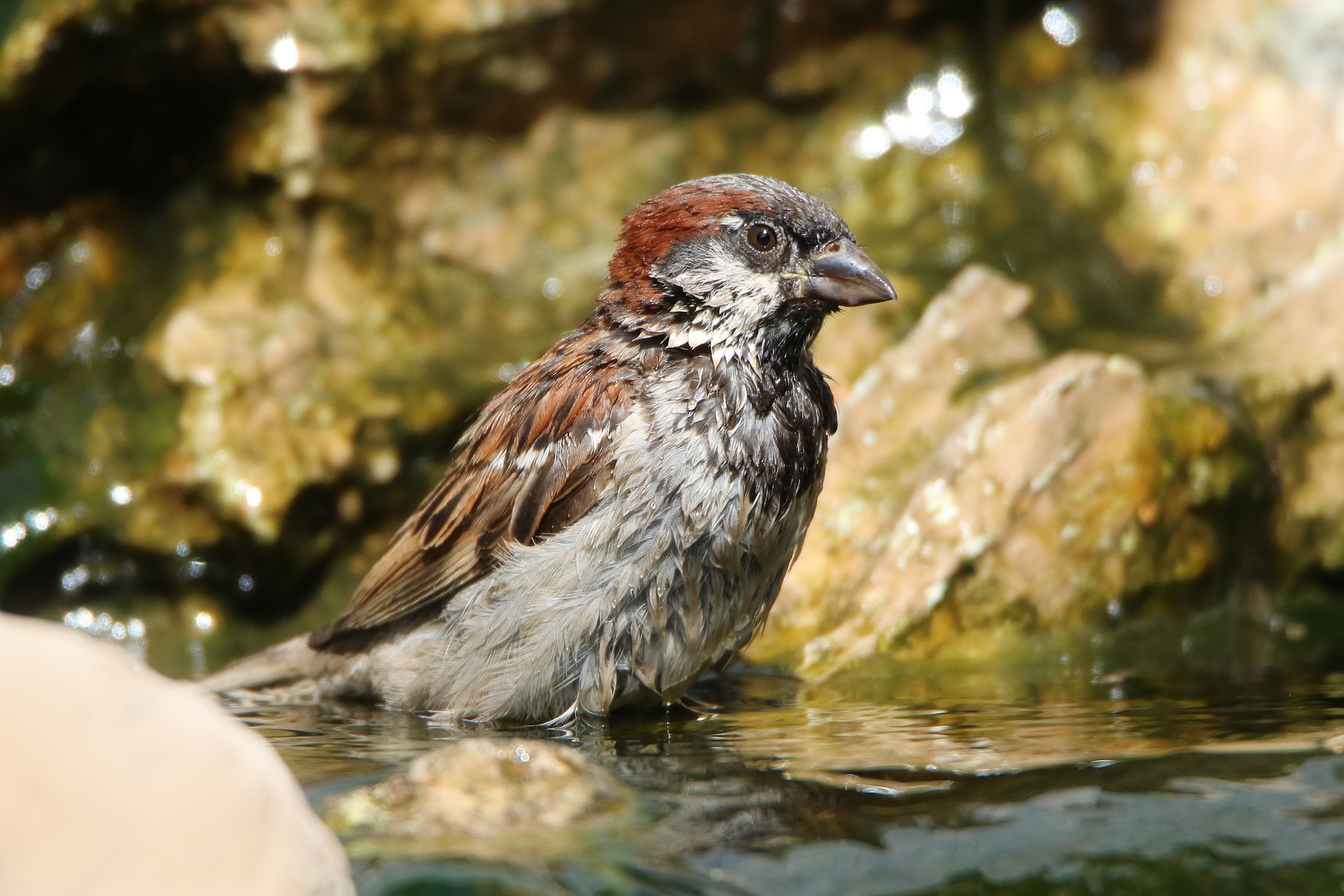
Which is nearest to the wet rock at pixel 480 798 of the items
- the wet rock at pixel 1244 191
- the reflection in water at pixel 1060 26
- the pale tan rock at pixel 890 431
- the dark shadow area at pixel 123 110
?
the pale tan rock at pixel 890 431

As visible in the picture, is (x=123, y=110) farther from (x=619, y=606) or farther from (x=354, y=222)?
(x=619, y=606)

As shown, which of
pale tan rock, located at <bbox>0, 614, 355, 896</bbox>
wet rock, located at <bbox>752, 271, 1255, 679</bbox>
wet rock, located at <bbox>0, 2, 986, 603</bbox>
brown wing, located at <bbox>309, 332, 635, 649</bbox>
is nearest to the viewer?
pale tan rock, located at <bbox>0, 614, 355, 896</bbox>

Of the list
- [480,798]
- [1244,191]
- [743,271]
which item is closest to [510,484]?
[743,271]

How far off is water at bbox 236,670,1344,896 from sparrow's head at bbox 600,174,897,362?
118cm

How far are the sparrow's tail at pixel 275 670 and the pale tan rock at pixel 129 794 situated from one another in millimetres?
1963

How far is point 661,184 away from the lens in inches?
251

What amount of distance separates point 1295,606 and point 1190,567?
0.59 meters

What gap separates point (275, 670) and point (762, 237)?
2.13 m

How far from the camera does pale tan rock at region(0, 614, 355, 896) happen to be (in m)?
2.07

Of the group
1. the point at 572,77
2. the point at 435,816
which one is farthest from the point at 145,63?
the point at 435,816

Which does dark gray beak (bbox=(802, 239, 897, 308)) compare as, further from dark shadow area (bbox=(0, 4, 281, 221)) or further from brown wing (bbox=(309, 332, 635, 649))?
dark shadow area (bbox=(0, 4, 281, 221))

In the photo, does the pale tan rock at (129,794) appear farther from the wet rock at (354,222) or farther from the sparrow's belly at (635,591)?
the wet rock at (354,222)

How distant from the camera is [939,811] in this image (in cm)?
279

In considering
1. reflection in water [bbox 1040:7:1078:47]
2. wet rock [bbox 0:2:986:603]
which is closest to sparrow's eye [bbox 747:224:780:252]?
wet rock [bbox 0:2:986:603]
